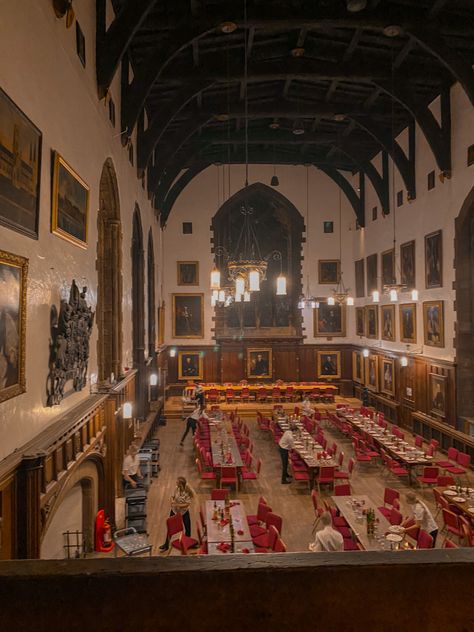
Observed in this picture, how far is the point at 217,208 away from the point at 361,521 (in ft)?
57.8

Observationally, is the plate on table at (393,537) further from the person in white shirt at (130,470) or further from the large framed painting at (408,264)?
the large framed painting at (408,264)

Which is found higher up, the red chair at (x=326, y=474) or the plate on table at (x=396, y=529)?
the plate on table at (x=396, y=529)

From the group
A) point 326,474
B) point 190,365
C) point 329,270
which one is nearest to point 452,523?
point 326,474

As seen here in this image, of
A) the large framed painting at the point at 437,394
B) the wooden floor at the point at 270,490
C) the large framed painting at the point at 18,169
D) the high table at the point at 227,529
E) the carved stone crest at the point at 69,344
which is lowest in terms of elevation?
the wooden floor at the point at 270,490

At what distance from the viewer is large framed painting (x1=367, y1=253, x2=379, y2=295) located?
20.2 meters

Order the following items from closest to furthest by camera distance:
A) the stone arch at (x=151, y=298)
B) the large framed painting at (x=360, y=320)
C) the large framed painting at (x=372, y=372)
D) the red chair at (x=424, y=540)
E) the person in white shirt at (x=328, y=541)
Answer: the person in white shirt at (x=328, y=541) → the red chair at (x=424, y=540) → the stone arch at (x=151, y=298) → the large framed painting at (x=372, y=372) → the large framed painting at (x=360, y=320)

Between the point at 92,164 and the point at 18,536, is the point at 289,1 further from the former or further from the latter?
the point at 18,536

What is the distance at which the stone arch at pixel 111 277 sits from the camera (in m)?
9.93

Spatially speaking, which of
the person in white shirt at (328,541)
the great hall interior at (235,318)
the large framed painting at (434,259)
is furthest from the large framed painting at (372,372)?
the person in white shirt at (328,541)

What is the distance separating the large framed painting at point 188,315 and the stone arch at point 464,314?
1221 centimetres

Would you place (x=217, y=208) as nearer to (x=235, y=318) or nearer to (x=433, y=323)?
(x=235, y=318)

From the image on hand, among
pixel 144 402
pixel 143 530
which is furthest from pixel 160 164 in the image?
pixel 143 530

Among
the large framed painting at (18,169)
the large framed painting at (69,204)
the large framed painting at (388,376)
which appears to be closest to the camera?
the large framed painting at (18,169)

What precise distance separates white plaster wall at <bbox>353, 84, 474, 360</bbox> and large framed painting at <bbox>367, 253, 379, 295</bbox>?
943 mm
